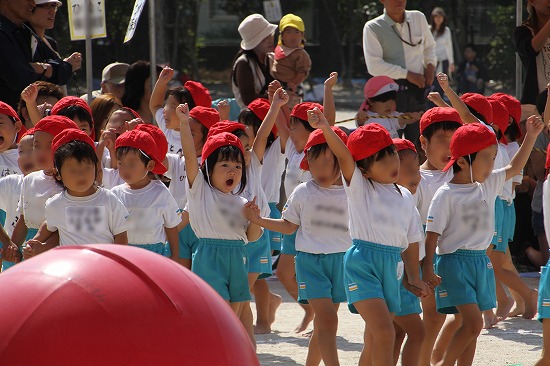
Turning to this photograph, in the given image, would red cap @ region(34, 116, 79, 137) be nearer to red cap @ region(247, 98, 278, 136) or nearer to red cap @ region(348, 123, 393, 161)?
red cap @ region(348, 123, 393, 161)

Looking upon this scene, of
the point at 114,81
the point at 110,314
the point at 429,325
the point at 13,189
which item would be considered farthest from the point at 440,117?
the point at 114,81

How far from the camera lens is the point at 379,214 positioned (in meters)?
5.68

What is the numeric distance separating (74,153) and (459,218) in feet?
7.16

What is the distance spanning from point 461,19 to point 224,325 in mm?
15621

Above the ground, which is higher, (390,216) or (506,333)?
(390,216)

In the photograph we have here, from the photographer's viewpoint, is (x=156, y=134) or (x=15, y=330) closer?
(x=15, y=330)

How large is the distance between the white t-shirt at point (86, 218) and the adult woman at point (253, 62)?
4.17m

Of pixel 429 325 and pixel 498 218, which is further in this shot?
pixel 498 218

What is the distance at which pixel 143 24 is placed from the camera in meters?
11.9

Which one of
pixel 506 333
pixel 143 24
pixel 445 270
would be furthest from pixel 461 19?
pixel 445 270

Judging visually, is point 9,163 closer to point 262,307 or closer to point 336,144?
point 262,307

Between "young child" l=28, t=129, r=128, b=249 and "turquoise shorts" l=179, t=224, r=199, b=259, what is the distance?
1.37 m

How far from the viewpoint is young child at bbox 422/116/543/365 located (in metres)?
5.98

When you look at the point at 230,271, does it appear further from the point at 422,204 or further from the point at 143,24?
the point at 143,24
